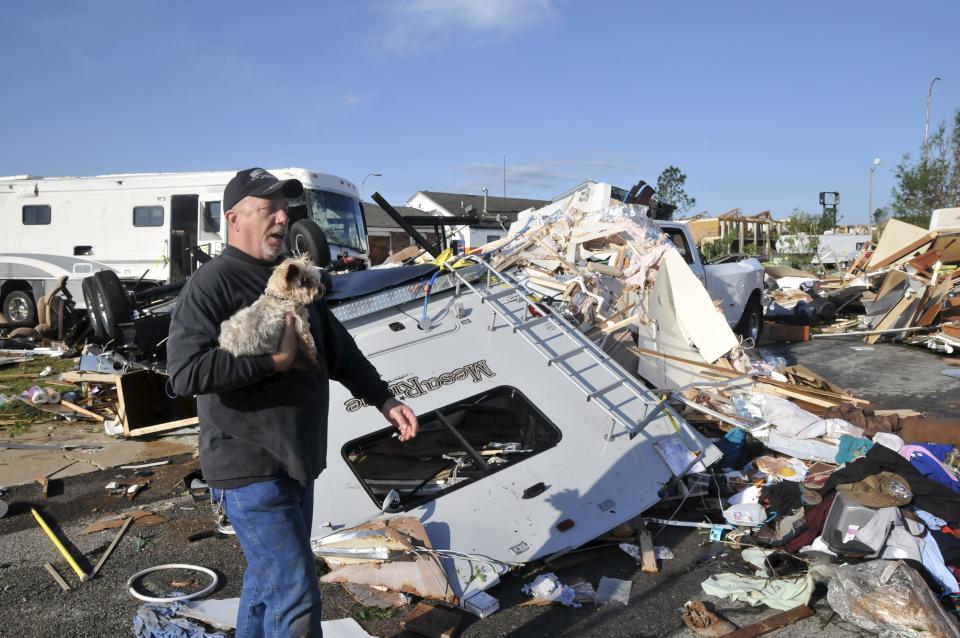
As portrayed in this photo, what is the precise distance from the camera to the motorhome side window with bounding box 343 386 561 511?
425 centimetres

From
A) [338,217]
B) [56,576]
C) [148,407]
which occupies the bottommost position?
[56,576]

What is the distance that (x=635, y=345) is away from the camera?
6.76m

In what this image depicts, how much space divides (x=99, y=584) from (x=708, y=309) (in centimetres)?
582

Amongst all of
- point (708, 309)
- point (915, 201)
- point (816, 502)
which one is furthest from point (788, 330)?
point (915, 201)

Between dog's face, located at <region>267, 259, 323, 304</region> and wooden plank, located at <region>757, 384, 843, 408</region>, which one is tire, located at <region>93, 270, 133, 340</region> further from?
wooden plank, located at <region>757, 384, 843, 408</region>

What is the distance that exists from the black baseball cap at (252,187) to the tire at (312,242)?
3590 mm

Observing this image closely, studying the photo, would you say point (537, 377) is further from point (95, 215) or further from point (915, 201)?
point (915, 201)

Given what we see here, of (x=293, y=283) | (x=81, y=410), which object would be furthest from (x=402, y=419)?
(x=81, y=410)

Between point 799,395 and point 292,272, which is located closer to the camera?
point 292,272

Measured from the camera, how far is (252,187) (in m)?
2.15

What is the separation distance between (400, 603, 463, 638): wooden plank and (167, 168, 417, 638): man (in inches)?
42.9

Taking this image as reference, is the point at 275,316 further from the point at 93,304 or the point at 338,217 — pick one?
the point at 338,217

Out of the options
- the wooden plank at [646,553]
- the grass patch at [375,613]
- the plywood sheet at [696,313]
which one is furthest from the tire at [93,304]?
the plywood sheet at [696,313]

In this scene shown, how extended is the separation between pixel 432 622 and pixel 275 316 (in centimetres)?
196
